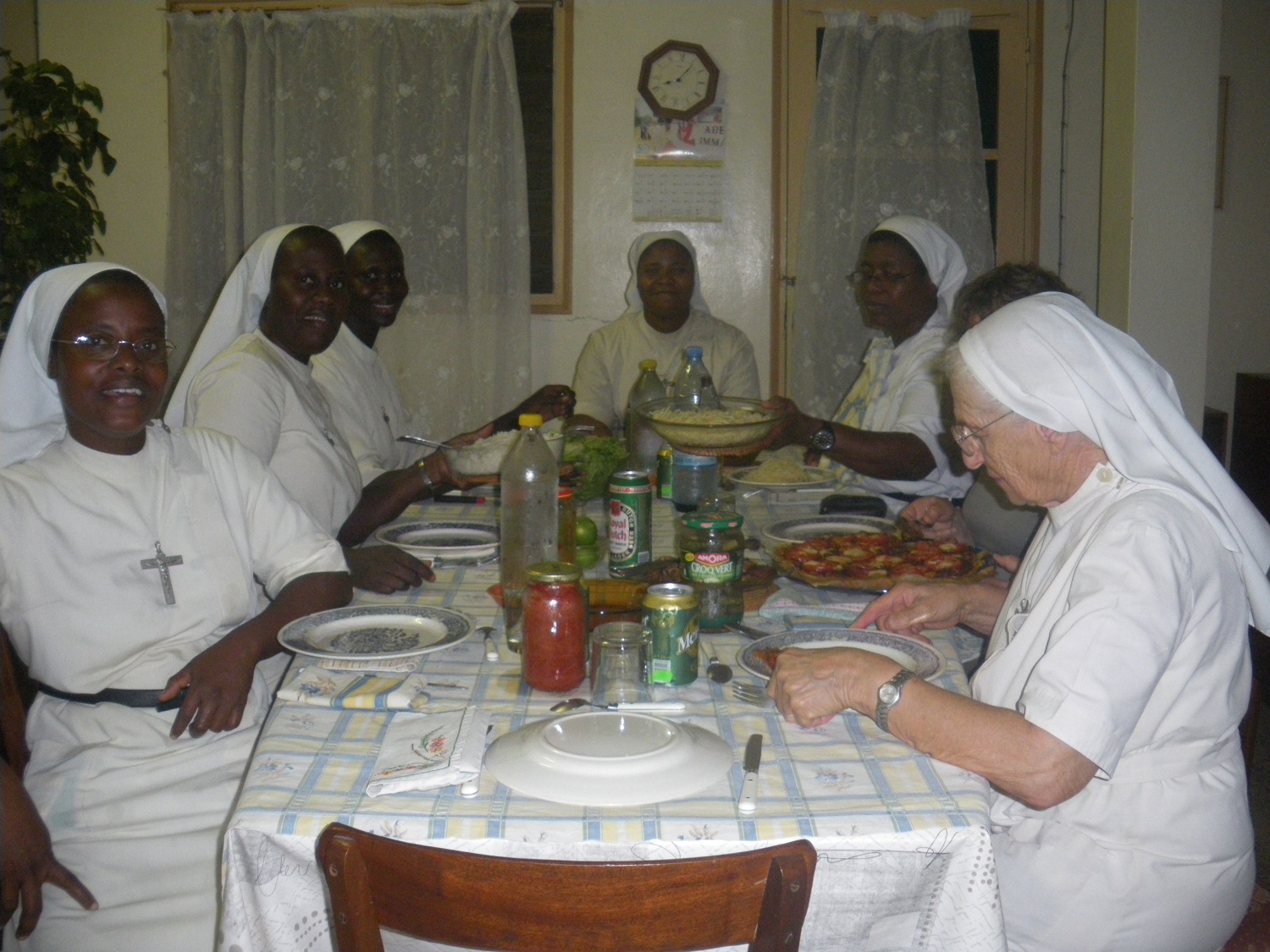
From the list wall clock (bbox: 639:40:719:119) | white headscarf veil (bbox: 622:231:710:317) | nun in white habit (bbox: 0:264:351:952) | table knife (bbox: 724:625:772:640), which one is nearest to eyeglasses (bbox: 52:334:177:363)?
nun in white habit (bbox: 0:264:351:952)

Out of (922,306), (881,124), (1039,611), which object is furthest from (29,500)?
(881,124)

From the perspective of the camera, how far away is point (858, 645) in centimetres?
169

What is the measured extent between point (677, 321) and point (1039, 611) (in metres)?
3.45

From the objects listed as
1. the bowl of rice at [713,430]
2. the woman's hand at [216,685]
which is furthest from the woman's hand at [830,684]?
the bowl of rice at [713,430]

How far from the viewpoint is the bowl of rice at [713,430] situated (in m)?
2.51

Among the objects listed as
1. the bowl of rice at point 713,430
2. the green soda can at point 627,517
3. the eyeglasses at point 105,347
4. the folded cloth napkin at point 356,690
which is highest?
the eyeglasses at point 105,347

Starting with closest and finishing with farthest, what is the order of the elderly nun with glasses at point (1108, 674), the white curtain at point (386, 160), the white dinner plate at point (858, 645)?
the elderly nun with glasses at point (1108, 674), the white dinner plate at point (858, 645), the white curtain at point (386, 160)

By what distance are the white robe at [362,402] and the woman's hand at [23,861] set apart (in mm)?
1599

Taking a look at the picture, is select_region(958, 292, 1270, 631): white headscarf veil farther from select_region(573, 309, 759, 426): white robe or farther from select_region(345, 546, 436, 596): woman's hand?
select_region(573, 309, 759, 426): white robe

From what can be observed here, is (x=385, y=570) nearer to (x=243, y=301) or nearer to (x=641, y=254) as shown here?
(x=243, y=301)

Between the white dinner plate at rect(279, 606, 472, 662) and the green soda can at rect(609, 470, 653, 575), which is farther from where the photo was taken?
the green soda can at rect(609, 470, 653, 575)

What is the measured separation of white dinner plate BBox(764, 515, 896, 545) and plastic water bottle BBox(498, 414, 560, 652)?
22.0 inches

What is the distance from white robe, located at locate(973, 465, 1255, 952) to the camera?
129 centimetres

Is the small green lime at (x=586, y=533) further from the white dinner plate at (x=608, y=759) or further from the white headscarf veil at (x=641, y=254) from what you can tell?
the white headscarf veil at (x=641, y=254)
